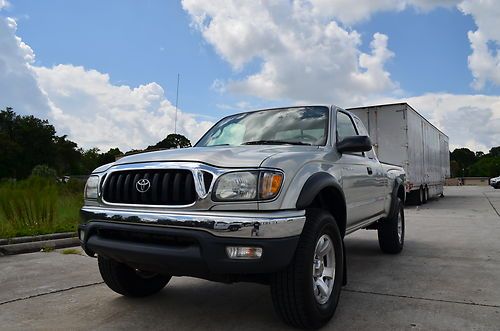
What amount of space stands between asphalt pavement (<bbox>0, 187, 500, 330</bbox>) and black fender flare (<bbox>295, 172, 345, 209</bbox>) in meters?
1.03

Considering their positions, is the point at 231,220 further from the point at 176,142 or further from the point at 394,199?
the point at 176,142

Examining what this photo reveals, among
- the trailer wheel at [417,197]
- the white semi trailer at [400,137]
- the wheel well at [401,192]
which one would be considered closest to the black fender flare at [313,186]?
the wheel well at [401,192]

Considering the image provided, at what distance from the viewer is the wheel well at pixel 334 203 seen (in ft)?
12.2

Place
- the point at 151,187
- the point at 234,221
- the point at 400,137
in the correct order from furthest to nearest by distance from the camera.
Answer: the point at 400,137 < the point at 151,187 < the point at 234,221

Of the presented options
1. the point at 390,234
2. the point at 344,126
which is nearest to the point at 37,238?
the point at 344,126

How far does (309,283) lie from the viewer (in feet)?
10.1

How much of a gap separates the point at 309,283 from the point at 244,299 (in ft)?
4.19

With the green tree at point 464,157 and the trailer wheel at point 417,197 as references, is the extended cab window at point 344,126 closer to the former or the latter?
the trailer wheel at point 417,197

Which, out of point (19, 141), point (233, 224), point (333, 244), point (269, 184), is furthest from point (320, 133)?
point (19, 141)

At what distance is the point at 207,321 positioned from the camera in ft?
11.7

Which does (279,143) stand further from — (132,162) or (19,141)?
(19,141)

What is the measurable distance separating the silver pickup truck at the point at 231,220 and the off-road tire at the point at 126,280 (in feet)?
0.08

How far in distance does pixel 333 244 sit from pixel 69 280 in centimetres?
311

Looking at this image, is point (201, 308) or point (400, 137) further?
point (400, 137)
